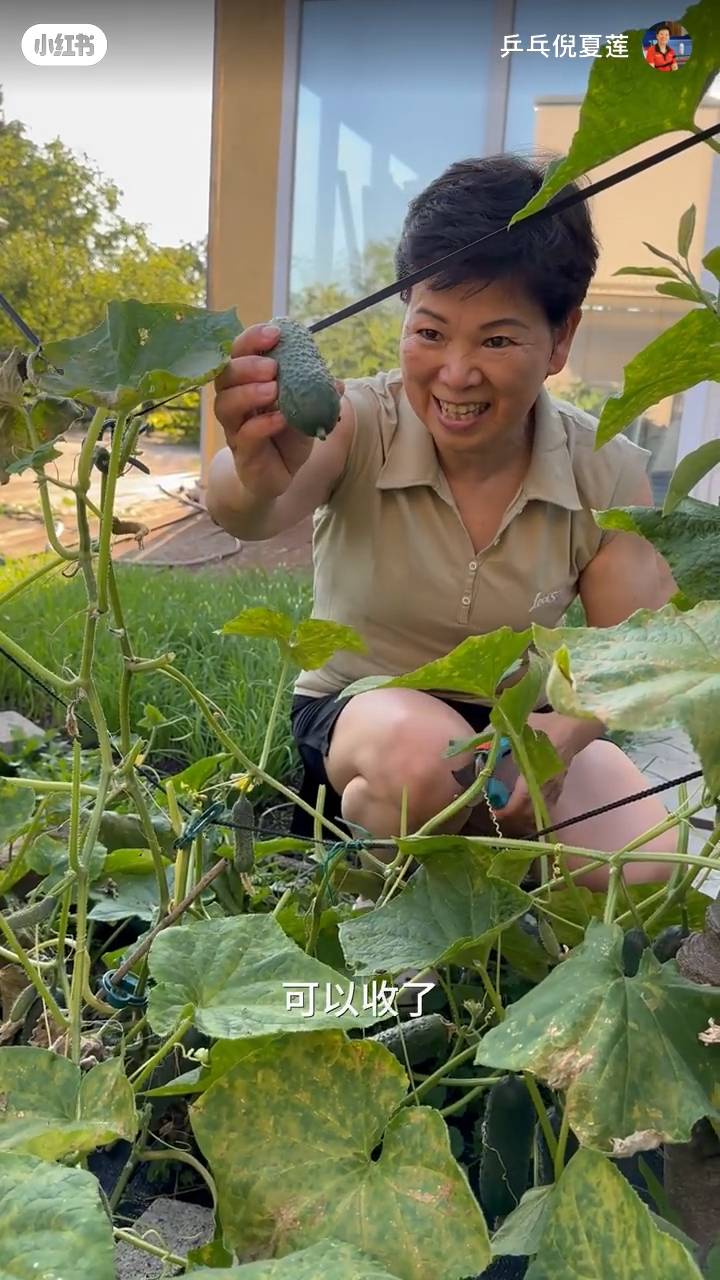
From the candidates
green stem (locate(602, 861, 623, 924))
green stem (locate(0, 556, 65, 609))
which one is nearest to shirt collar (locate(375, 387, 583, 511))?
green stem (locate(0, 556, 65, 609))

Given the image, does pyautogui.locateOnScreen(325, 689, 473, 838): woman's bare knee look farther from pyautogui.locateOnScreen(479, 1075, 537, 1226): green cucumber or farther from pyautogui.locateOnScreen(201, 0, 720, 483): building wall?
pyautogui.locateOnScreen(201, 0, 720, 483): building wall

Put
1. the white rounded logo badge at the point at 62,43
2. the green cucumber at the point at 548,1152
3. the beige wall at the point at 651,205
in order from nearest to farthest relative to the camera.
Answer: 1. the green cucumber at the point at 548,1152
2. the white rounded logo badge at the point at 62,43
3. the beige wall at the point at 651,205

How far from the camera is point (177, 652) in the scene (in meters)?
2.13

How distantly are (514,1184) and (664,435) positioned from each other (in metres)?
2.49

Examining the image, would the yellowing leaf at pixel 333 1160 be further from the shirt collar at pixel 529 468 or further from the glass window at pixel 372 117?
the glass window at pixel 372 117

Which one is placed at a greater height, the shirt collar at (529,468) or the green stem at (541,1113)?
the shirt collar at (529,468)

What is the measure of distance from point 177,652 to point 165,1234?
1530 millimetres

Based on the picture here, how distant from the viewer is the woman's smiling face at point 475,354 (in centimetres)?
100

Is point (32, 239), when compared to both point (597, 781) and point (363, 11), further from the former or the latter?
point (597, 781)

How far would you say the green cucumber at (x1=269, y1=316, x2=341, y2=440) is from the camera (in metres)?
0.61

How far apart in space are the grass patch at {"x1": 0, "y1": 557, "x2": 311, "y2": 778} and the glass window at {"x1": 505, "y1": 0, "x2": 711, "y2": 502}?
0.90 metres

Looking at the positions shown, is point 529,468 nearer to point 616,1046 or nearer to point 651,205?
point 616,1046

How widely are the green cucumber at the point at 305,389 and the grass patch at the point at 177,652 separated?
1.03 metres

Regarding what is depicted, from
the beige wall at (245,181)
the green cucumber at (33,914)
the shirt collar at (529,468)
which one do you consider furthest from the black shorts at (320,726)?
the beige wall at (245,181)
